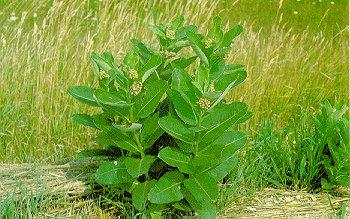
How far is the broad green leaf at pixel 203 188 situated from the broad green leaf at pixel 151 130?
9.2 inches

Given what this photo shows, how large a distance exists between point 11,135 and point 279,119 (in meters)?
1.80

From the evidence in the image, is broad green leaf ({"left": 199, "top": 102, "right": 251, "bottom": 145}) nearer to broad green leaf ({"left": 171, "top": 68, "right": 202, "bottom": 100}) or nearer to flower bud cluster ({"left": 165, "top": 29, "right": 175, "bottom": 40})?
broad green leaf ({"left": 171, "top": 68, "right": 202, "bottom": 100})

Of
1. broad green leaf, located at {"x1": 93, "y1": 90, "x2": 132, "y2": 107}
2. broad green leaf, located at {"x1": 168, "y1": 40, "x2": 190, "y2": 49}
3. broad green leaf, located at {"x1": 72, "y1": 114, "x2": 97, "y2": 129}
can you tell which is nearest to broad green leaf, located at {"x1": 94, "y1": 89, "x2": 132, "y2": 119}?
broad green leaf, located at {"x1": 93, "y1": 90, "x2": 132, "y2": 107}

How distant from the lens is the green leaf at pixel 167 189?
327cm

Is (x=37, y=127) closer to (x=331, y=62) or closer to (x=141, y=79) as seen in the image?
(x=141, y=79)

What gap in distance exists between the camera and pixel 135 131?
333 cm

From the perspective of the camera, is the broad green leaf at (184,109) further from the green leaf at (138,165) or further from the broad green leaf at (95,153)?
the broad green leaf at (95,153)

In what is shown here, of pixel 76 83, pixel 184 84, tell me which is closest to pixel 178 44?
pixel 184 84

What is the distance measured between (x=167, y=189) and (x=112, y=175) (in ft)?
0.82

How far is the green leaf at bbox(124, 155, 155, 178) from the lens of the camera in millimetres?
3273

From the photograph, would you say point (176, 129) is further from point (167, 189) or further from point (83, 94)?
point (83, 94)

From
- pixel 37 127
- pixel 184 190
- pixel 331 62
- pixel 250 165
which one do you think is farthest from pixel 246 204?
pixel 331 62

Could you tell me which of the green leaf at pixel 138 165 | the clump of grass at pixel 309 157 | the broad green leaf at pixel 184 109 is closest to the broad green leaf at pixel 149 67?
the broad green leaf at pixel 184 109

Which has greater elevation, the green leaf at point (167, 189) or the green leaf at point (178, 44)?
the green leaf at point (178, 44)
